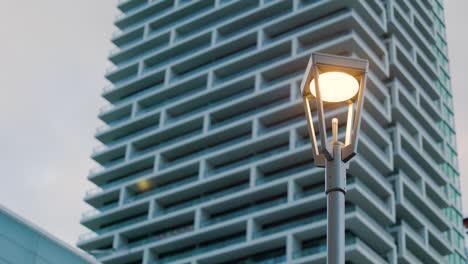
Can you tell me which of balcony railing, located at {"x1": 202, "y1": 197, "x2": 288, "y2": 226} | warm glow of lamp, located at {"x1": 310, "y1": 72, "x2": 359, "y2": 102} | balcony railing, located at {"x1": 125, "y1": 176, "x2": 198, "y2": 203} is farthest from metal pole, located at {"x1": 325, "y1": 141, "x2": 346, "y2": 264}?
balcony railing, located at {"x1": 125, "y1": 176, "x2": 198, "y2": 203}

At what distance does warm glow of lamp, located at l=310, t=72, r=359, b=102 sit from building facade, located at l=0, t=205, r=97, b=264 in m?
24.8

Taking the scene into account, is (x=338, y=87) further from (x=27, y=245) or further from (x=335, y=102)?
(x=27, y=245)

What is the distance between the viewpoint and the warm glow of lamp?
1016 cm

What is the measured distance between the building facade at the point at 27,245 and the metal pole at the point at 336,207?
80.4 ft

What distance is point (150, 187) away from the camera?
10606cm

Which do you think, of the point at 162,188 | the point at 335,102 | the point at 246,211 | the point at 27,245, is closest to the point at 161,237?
the point at 162,188

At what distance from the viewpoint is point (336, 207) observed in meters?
10.1

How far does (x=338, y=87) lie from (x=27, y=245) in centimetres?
2591

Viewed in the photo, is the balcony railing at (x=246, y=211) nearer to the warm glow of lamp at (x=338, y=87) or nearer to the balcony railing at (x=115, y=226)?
the balcony railing at (x=115, y=226)

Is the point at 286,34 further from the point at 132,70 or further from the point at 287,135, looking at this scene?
the point at 132,70

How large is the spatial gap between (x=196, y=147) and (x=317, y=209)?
21.0 metres

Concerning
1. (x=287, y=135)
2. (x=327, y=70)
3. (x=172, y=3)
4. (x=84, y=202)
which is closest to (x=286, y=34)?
(x=287, y=135)

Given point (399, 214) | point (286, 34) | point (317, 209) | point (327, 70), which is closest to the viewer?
point (327, 70)

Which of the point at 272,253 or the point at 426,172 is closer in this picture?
the point at 272,253
